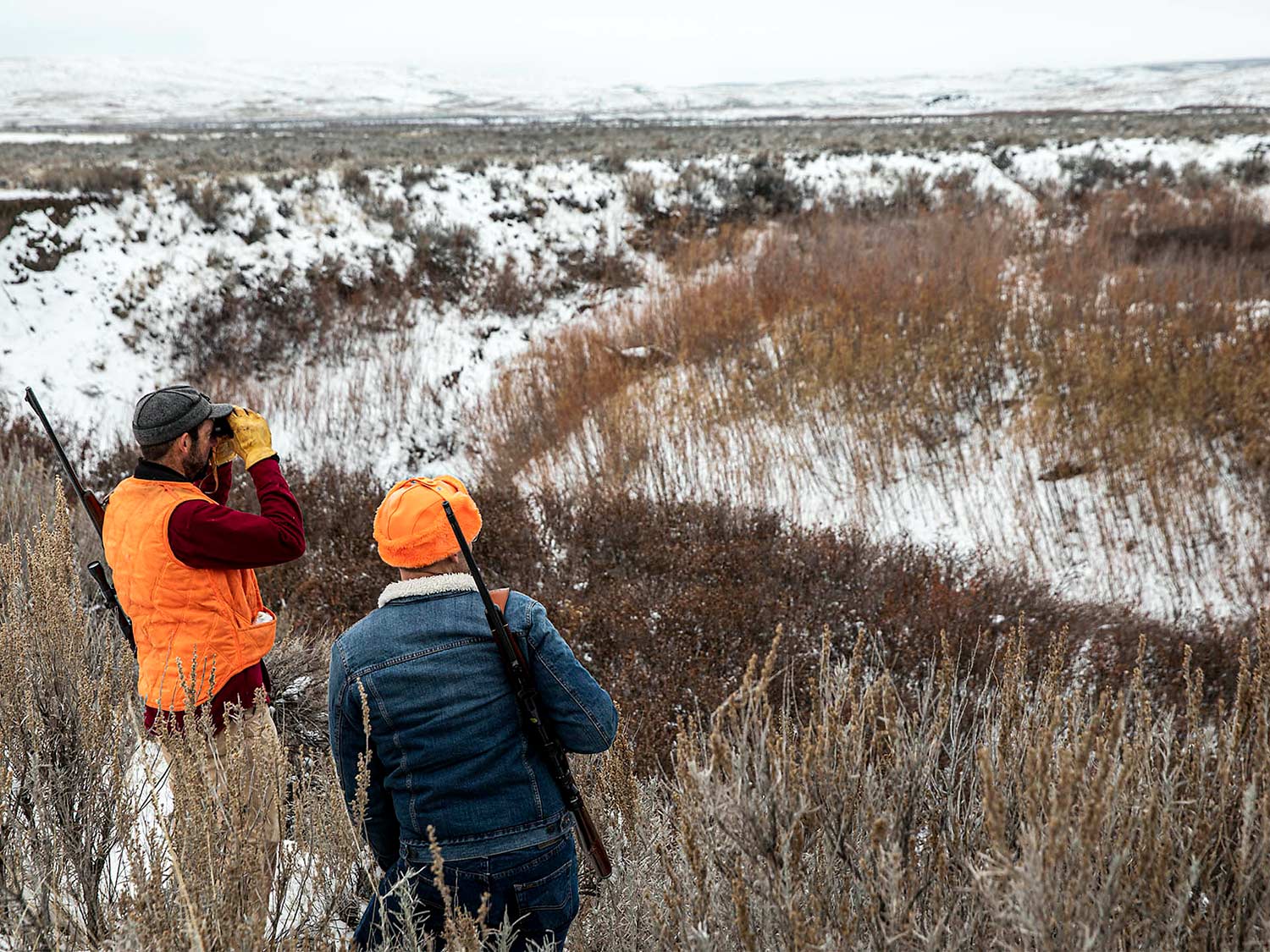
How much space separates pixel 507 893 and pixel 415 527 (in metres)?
0.87

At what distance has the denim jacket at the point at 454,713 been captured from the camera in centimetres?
178

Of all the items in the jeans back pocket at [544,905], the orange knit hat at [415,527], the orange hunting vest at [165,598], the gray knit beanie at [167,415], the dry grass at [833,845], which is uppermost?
the gray knit beanie at [167,415]

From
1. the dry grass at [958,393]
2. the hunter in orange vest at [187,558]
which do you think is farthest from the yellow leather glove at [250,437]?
the dry grass at [958,393]

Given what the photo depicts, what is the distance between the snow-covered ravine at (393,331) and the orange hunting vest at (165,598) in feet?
15.9

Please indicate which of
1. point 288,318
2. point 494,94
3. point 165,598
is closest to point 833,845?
point 165,598

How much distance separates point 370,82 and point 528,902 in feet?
437

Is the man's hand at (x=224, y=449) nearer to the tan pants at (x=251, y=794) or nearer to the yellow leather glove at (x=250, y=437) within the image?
the yellow leather glove at (x=250, y=437)

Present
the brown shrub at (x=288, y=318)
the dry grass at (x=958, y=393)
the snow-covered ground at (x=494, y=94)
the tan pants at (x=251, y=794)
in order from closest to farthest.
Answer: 1. the tan pants at (x=251, y=794)
2. the dry grass at (x=958, y=393)
3. the brown shrub at (x=288, y=318)
4. the snow-covered ground at (x=494, y=94)

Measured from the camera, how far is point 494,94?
361ft

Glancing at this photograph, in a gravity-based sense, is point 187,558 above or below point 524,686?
above

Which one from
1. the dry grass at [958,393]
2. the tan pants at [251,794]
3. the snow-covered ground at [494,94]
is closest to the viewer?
the tan pants at [251,794]

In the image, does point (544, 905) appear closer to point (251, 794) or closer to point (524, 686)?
point (524, 686)

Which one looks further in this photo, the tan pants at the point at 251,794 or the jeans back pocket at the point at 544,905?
the jeans back pocket at the point at 544,905

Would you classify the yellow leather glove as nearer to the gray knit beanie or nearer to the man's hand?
the man's hand
